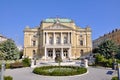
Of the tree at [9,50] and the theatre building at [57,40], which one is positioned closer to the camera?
the tree at [9,50]

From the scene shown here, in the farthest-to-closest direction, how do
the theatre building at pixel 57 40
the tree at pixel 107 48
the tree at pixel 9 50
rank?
the theatre building at pixel 57 40
the tree at pixel 107 48
the tree at pixel 9 50

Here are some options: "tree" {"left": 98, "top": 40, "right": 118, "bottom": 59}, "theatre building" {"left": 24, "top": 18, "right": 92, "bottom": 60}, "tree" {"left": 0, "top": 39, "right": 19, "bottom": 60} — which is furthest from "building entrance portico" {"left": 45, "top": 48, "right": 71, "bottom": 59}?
"tree" {"left": 0, "top": 39, "right": 19, "bottom": 60}

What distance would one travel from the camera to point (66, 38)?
230 ft

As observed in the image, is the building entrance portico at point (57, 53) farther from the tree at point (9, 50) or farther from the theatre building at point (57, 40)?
the tree at point (9, 50)

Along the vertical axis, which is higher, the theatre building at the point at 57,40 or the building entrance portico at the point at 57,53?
the theatre building at the point at 57,40

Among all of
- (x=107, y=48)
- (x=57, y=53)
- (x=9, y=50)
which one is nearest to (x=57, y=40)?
(x=57, y=53)

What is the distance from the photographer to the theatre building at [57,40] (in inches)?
2687

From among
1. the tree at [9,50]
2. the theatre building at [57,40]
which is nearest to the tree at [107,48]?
the theatre building at [57,40]

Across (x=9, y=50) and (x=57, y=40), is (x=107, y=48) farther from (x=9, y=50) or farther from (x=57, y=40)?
(x=9, y=50)

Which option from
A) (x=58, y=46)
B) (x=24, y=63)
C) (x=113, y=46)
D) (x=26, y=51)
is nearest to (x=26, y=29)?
(x=26, y=51)

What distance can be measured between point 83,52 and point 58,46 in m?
10.6

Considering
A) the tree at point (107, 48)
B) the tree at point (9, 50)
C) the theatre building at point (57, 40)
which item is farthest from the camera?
the theatre building at point (57, 40)

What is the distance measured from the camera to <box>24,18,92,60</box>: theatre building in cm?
6825

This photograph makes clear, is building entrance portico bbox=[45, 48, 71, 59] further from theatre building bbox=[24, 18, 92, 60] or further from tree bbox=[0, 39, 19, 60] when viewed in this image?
tree bbox=[0, 39, 19, 60]
